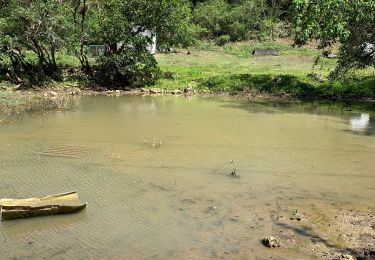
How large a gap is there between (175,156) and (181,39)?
1076 cm

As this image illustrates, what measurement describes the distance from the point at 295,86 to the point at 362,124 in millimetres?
5957

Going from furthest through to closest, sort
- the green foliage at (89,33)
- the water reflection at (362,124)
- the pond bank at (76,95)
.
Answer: the green foliage at (89,33) → the pond bank at (76,95) → the water reflection at (362,124)

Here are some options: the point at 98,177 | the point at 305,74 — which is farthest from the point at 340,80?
the point at 98,177

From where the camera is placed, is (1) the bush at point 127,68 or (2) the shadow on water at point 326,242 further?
(1) the bush at point 127,68

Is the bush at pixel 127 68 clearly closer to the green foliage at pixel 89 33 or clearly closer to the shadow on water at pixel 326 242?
the green foliage at pixel 89 33

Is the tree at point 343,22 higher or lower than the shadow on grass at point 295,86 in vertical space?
higher

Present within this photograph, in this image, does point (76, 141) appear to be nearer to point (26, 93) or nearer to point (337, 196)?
point (337, 196)

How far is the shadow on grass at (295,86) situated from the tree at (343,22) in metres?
2.29

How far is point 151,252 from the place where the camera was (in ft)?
18.8

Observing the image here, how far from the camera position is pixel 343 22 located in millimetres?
14359

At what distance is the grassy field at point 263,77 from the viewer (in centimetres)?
1886

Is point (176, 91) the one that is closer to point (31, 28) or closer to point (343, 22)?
point (31, 28)

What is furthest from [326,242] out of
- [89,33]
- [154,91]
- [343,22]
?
[89,33]

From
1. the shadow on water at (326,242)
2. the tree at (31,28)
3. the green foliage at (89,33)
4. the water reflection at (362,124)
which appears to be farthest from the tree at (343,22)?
the shadow on water at (326,242)
